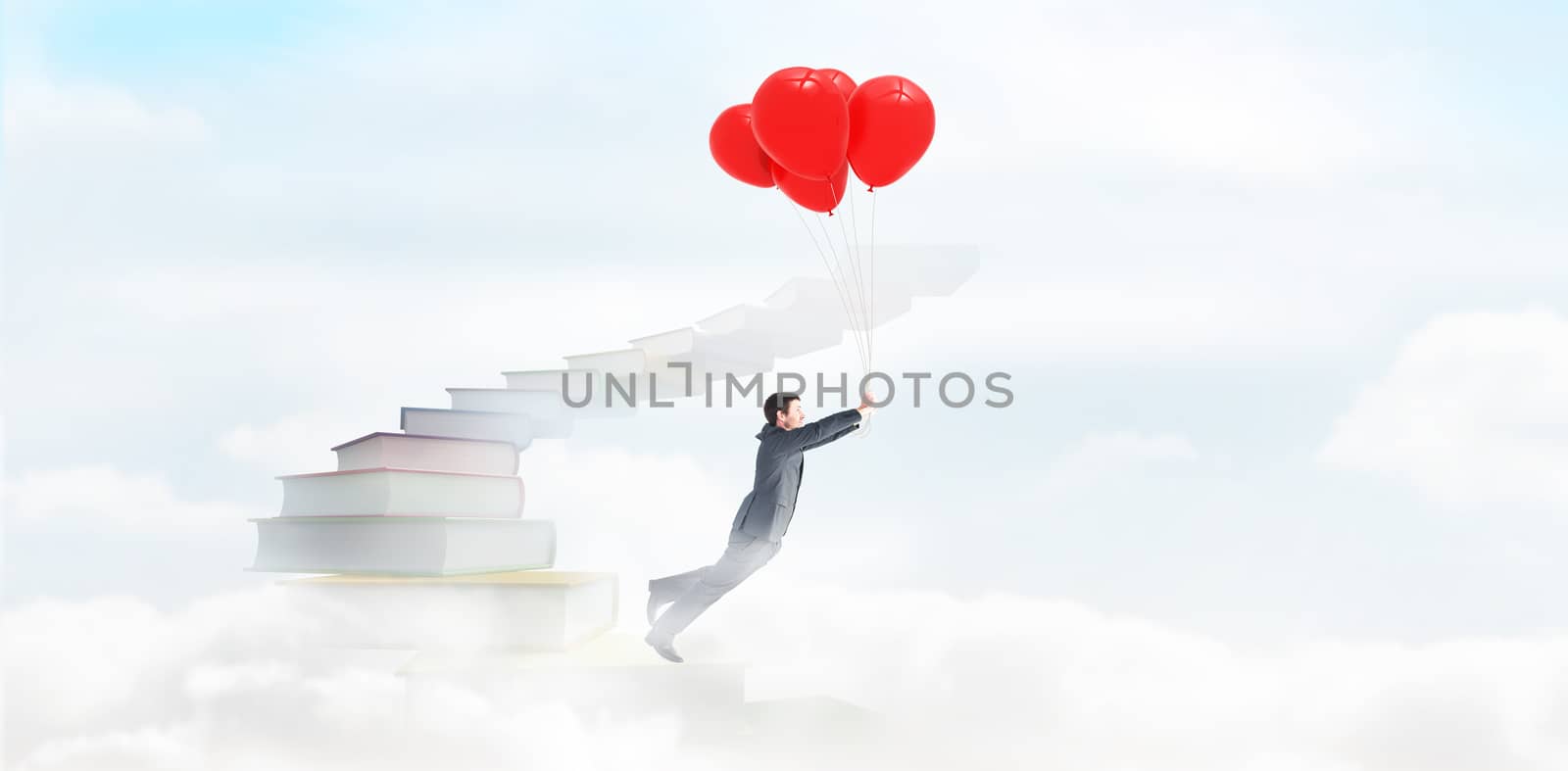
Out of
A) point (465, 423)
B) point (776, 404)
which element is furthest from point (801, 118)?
point (465, 423)

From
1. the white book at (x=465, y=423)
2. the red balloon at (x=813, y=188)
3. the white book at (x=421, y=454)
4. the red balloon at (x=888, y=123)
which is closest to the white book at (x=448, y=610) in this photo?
the white book at (x=421, y=454)

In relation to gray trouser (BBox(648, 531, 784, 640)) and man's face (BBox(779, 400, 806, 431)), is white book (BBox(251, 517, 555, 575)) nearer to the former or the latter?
gray trouser (BBox(648, 531, 784, 640))

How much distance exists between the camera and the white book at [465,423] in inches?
144

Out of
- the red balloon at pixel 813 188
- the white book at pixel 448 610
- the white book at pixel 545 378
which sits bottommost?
the white book at pixel 448 610

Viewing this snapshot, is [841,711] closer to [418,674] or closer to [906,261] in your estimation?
[418,674]

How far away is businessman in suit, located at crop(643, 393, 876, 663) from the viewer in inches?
132

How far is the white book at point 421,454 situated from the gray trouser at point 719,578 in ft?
2.53

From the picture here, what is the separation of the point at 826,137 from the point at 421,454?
1.54 m

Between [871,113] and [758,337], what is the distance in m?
0.90

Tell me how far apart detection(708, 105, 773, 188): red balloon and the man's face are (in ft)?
2.18

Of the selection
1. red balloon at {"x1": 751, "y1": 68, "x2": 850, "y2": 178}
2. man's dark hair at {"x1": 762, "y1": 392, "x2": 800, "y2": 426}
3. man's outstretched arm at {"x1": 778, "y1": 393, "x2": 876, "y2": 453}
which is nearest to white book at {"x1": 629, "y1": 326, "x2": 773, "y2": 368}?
man's dark hair at {"x1": 762, "y1": 392, "x2": 800, "y2": 426}

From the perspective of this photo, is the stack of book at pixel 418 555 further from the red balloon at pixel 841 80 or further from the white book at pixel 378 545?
the red balloon at pixel 841 80

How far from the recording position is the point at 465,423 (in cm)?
370

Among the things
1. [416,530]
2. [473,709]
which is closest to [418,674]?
[473,709]
